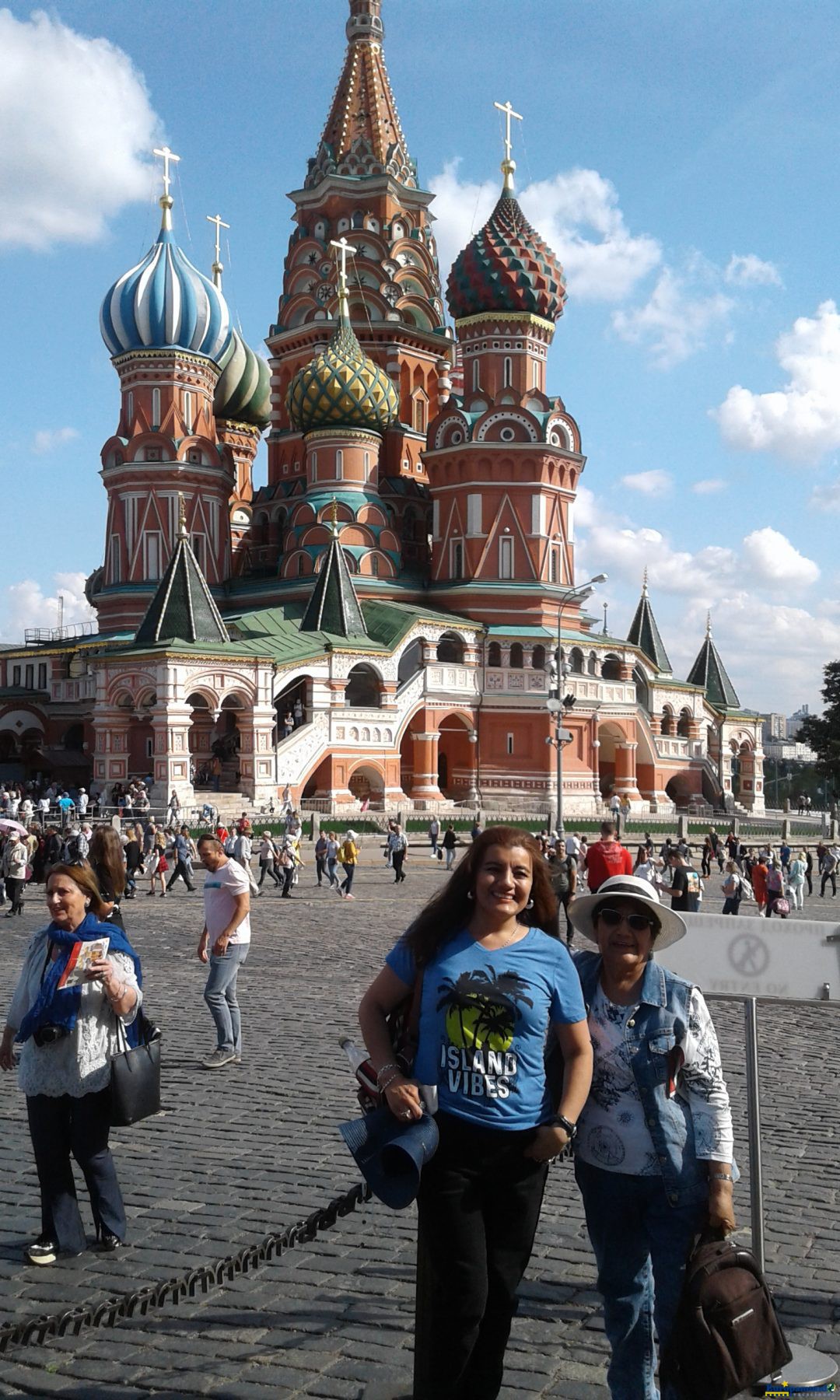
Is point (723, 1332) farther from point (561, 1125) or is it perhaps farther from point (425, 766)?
point (425, 766)

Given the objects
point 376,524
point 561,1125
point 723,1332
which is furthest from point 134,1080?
point 376,524

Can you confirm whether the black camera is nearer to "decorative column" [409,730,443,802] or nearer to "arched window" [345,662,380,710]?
"arched window" [345,662,380,710]

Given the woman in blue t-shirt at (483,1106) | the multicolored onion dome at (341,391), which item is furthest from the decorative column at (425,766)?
the woman in blue t-shirt at (483,1106)

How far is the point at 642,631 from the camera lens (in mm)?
54719

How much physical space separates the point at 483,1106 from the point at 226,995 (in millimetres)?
5065

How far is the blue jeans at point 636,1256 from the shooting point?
350 centimetres

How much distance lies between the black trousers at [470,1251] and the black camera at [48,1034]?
1.99m

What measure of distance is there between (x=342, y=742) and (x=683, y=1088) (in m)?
33.9

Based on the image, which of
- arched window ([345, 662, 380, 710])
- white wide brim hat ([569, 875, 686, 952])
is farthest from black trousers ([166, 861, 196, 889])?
white wide brim hat ([569, 875, 686, 952])

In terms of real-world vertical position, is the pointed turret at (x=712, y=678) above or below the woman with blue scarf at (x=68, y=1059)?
above

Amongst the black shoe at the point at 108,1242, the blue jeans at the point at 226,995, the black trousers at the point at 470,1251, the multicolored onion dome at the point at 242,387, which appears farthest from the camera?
the multicolored onion dome at the point at 242,387

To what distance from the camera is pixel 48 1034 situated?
4.88 m

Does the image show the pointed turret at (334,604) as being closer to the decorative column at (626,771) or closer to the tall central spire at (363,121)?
the decorative column at (626,771)

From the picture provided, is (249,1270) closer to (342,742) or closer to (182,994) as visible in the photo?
(182,994)
